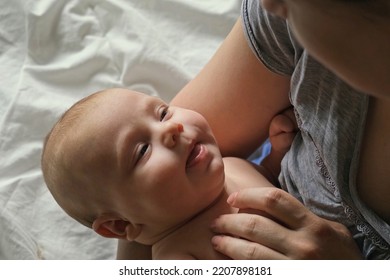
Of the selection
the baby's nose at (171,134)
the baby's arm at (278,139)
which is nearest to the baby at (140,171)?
the baby's nose at (171,134)

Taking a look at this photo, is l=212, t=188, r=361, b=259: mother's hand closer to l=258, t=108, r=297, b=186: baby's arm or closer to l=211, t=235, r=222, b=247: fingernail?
l=211, t=235, r=222, b=247: fingernail

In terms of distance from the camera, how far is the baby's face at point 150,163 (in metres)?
0.91

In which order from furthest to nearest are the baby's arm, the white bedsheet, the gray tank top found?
1. the white bedsheet
2. the baby's arm
3. the gray tank top

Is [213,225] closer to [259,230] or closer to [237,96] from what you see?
[259,230]

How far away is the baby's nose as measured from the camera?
921 mm

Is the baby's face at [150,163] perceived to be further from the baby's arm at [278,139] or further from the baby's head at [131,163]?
the baby's arm at [278,139]

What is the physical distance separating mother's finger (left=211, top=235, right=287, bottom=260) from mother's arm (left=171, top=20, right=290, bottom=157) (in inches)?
9.7

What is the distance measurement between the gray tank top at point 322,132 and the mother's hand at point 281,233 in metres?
0.04

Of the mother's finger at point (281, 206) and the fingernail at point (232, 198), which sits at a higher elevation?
the mother's finger at point (281, 206)

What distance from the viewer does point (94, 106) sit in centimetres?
95

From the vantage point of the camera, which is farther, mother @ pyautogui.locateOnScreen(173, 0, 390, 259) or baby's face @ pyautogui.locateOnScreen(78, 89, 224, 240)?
baby's face @ pyautogui.locateOnScreen(78, 89, 224, 240)

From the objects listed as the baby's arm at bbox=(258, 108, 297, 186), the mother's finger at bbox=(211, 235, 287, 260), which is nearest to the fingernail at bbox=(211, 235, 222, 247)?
the mother's finger at bbox=(211, 235, 287, 260)

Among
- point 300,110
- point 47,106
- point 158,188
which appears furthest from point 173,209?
point 47,106

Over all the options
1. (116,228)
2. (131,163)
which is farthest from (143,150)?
(116,228)
